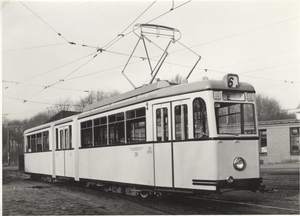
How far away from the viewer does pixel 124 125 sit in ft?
36.8

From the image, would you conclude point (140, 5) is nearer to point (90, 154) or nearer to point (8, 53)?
point (8, 53)

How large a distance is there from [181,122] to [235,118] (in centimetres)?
129

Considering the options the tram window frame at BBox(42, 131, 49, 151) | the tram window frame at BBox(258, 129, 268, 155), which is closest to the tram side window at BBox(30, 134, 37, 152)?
the tram window frame at BBox(42, 131, 49, 151)

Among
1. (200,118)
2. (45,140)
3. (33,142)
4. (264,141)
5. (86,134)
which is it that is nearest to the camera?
(200,118)

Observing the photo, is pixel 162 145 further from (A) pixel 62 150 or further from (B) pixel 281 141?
(B) pixel 281 141

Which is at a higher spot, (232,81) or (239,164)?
(232,81)

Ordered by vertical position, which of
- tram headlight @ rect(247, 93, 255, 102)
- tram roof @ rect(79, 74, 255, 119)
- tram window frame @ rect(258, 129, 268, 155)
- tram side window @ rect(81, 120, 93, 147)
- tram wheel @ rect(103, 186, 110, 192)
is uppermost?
tram roof @ rect(79, 74, 255, 119)

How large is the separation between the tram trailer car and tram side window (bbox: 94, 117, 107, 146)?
0.26ft

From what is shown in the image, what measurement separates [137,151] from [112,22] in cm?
462

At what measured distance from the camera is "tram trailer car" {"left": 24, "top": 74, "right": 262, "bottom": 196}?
28.6ft

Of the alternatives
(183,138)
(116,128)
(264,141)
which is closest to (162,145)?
(183,138)

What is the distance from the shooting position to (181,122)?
9.27 m

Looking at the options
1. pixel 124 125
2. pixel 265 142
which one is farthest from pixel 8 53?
pixel 265 142

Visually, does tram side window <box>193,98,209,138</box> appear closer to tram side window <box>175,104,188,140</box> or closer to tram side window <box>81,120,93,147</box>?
tram side window <box>175,104,188,140</box>
